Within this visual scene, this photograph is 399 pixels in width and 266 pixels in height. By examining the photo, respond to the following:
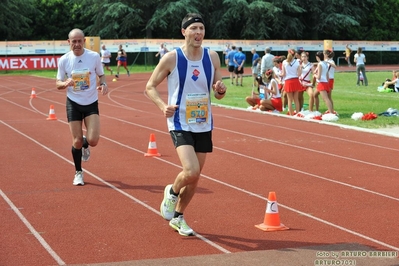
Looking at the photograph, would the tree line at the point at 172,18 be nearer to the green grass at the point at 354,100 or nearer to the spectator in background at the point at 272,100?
the green grass at the point at 354,100

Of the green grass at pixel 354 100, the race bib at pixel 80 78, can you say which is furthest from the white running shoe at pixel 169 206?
the green grass at pixel 354 100

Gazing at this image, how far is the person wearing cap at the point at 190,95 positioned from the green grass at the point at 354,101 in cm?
1027

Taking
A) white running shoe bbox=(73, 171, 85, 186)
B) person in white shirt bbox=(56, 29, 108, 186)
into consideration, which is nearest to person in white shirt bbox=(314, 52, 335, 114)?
person in white shirt bbox=(56, 29, 108, 186)

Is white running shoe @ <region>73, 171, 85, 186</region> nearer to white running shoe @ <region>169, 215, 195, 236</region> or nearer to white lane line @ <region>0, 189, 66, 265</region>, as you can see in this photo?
white lane line @ <region>0, 189, 66, 265</region>

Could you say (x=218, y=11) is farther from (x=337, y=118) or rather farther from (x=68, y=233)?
(x=68, y=233)

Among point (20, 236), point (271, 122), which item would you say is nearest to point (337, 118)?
point (271, 122)

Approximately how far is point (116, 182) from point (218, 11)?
47.1 m

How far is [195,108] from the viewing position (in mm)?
7230

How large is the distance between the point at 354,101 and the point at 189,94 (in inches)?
686

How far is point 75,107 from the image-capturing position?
33.3 feet

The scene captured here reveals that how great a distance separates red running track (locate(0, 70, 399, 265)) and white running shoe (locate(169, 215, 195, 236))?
0.07 m

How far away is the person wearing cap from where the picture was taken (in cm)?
715

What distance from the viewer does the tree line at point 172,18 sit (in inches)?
2106

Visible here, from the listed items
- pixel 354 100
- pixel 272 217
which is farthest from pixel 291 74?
pixel 272 217
